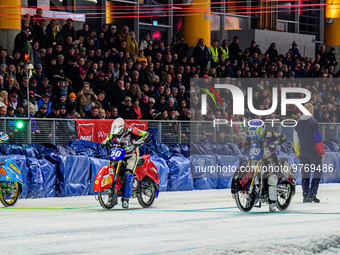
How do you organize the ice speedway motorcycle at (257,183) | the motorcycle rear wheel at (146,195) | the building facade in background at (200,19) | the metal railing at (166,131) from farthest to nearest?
the building facade in background at (200,19) → the metal railing at (166,131) → the motorcycle rear wheel at (146,195) → the ice speedway motorcycle at (257,183)

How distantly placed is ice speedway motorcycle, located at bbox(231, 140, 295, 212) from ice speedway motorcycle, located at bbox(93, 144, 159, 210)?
2085mm

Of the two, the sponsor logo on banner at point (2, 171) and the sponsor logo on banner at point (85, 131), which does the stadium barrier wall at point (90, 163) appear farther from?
the sponsor logo on banner at point (2, 171)

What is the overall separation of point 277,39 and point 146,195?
2328 cm

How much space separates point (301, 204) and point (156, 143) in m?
6.24

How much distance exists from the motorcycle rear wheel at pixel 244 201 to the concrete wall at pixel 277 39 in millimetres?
22598

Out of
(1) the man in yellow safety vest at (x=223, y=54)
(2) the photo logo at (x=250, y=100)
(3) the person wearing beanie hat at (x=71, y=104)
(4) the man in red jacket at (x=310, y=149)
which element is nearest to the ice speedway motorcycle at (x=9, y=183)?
(3) the person wearing beanie hat at (x=71, y=104)

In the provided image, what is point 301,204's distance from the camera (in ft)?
54.1

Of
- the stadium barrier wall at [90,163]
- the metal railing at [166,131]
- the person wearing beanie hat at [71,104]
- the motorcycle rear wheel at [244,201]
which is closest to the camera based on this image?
the motorcycle rear wheel at [244,201]

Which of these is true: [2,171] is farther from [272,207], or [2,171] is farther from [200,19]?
[200,19]

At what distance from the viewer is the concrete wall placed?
36.5 metres

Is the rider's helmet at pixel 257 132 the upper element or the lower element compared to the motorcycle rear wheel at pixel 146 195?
A: upper

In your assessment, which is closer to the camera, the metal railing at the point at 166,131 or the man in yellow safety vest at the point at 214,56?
the metal railing at the point at 166,131

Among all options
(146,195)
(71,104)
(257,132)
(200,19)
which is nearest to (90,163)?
(71,104)

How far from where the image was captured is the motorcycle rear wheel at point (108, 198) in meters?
14.6
